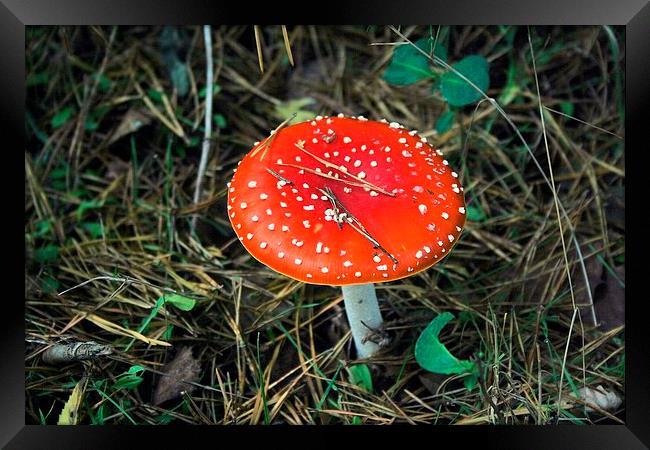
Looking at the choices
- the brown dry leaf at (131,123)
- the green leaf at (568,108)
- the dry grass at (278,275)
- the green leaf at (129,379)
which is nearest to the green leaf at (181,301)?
the dry grass at (278,275)

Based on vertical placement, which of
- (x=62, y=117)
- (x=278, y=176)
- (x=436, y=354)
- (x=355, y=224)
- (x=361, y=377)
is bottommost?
(x=361, y=377)

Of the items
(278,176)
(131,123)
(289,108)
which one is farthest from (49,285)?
(289,108)

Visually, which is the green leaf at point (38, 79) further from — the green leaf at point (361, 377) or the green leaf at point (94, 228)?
the green leaf at point (361, 377)

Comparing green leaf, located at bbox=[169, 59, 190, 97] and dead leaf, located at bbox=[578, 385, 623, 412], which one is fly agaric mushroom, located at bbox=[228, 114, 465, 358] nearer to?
dead leaf, located at bbox=[578, 385, 623, 412]

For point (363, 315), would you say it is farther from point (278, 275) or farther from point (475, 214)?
point (475, 214)

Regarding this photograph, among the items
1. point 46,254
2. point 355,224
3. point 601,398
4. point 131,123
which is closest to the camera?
point 355,224

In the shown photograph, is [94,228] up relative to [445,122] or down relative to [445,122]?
down
